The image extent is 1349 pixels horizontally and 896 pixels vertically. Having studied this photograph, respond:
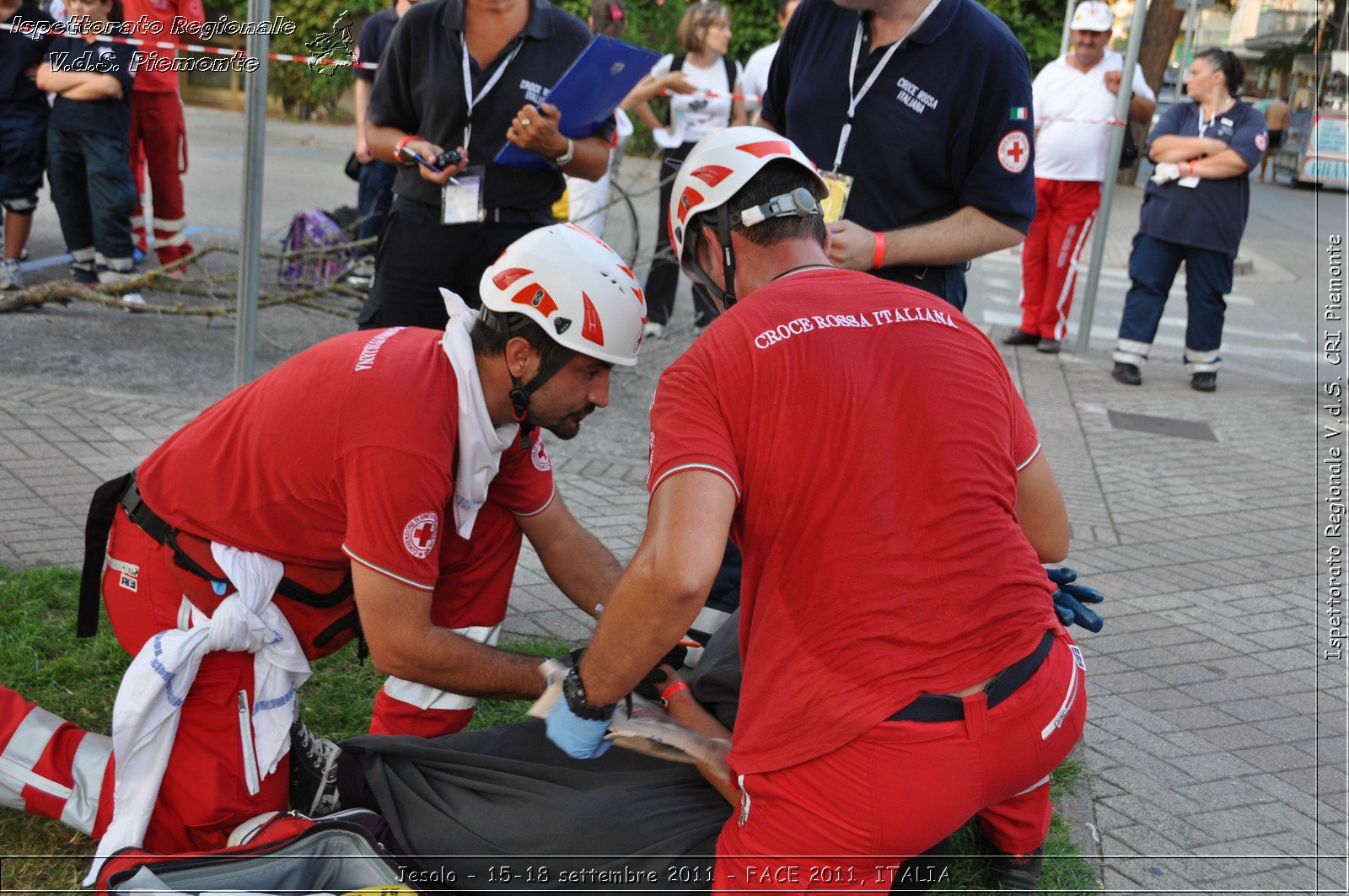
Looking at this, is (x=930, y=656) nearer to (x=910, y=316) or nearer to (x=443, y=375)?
(x=910, y=316)

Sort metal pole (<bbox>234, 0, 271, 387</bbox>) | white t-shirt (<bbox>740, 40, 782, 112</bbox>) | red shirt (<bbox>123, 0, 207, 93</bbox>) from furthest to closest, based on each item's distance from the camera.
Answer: white t-shirt (<bbox>740, 40, 782, 112</bbox>) → red shirt (<bbox>123, 0, 207, 93</bbox>) → metal pole (<bbox>234, 0, 271, 387</bbox>)

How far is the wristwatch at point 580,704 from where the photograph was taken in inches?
91.7

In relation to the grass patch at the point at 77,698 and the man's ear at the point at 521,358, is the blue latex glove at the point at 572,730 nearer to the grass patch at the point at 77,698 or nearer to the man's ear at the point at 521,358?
the man's ear at the point at 521,358

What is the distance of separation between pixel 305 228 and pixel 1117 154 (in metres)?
5.77

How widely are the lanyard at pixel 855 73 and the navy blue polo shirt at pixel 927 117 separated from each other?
1cm

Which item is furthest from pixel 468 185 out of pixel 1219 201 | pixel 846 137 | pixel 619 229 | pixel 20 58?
pixel 619 229

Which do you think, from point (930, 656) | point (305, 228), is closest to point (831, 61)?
point (930, 656)

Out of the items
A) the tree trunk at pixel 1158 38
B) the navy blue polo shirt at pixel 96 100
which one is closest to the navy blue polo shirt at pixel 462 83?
the navy blue polo shirt at pixel 96 100

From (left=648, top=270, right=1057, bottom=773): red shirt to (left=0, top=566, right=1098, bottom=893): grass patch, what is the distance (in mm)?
961

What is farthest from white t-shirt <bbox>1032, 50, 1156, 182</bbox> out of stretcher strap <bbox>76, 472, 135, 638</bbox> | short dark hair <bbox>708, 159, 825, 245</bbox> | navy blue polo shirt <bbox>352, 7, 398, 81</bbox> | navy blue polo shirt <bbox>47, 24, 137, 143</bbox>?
stretcher strap <bbox>76, 472, 135, 638</bbox>

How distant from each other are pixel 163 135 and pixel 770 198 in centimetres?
698

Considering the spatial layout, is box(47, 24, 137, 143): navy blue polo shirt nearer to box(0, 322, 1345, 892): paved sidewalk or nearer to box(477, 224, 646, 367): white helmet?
box(0, 322, 1345, 892): paved sidewalk

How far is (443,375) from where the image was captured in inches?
109

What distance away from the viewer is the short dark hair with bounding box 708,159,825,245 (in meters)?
2.42
